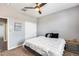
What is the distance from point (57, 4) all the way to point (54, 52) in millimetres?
703

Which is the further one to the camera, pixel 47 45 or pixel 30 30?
pixel 30 30

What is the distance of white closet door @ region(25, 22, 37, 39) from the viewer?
1376mm

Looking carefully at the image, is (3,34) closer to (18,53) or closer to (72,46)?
(18,53)

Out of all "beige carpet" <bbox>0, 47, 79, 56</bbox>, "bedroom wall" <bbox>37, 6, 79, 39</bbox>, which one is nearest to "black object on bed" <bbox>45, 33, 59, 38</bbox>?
"bedroom wall" <bbox>37, 6, 79, 39</bbox>

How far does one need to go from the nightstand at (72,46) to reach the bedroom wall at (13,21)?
0.70 metres

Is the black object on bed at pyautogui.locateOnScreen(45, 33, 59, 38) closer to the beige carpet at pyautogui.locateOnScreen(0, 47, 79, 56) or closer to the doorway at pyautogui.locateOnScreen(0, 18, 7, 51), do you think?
the beige carpet at pyautogui.locateOnScreen(0, 47, 79, 56)

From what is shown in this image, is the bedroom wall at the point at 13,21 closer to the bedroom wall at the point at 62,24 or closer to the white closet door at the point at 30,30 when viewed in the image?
the white closet door at the point at 30,30

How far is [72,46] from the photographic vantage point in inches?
50.2

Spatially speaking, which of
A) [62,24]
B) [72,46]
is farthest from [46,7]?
[72,46]

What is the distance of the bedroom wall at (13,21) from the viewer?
1.16 m

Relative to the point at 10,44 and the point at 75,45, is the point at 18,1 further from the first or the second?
the point at 75,45

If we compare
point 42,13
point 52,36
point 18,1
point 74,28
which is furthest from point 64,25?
→ point 18,1

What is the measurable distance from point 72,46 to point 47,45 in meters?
0.41

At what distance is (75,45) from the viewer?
4.11ft
